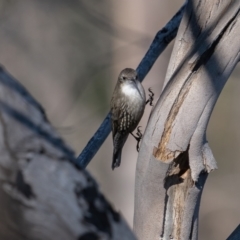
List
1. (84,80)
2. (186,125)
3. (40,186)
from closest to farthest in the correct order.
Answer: (40,186) → (186,125) → (84,80)

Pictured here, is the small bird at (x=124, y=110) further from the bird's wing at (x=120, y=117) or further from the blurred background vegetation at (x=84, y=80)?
the blurred background vegetation at (x=84, y=80)

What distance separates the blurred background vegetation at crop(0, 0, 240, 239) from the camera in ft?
23.5

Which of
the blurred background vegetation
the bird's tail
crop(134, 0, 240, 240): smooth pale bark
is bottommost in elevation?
crop(134, 0, 240, 240): smooth pale bark

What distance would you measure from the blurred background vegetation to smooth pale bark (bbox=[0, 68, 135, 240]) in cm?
531

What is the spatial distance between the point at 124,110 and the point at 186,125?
163 centimetres

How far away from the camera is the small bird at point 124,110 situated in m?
3.50

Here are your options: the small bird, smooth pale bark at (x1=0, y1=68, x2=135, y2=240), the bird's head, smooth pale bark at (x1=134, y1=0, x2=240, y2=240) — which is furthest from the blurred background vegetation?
smooth pale bark at (x1=0, y1=68, x2=135, y2=240)

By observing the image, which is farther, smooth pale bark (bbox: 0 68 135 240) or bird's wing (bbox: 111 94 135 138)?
bird's wing (bbox: 111 94 135 138)

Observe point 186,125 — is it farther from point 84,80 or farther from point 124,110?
point 84,80

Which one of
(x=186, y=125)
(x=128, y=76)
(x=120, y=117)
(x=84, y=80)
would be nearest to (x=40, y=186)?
(x=186, y=125)

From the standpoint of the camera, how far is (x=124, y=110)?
11.8 feet

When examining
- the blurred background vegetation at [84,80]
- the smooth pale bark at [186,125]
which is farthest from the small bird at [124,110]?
the blurred background vegetation at [84,80]

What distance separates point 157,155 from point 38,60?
252 inches

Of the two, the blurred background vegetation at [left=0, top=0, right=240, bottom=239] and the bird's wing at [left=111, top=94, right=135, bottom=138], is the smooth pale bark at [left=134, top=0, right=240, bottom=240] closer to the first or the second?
the bird's wing at [left=111, top=94, right=135, bottom=138]
